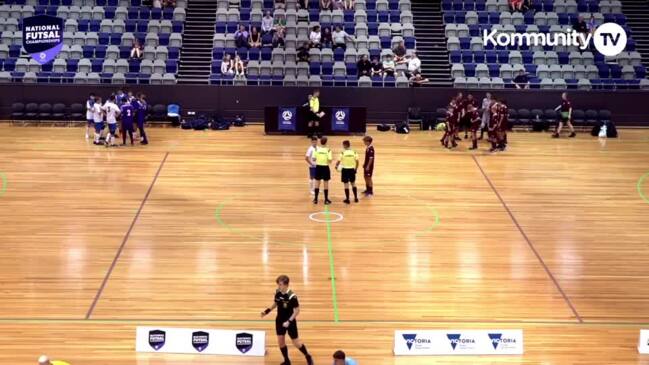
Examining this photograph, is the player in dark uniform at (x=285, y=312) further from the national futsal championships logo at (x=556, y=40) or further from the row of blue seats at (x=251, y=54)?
the national futsal championships logo at (x=556, y=40)

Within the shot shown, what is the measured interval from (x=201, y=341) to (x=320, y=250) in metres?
5.51

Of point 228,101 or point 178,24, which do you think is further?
point 178,24

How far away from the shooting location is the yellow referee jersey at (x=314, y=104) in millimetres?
30000

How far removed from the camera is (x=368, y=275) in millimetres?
16766

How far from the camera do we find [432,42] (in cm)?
3581

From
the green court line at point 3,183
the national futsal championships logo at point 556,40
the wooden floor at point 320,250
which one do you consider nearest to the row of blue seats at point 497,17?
the national futsal championships logo at point 556,40

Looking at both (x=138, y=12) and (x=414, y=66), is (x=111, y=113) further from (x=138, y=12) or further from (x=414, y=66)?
(x=414, y=66)

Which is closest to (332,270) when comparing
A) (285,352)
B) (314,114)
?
(285,352)

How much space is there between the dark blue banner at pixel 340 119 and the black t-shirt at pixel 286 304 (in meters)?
18.8

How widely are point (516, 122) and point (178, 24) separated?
14.6 metres

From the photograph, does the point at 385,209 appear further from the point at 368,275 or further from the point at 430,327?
the point at 430,327

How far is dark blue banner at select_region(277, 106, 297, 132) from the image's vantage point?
30.7 m

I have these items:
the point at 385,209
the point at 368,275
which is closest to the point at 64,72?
the point at 385,209

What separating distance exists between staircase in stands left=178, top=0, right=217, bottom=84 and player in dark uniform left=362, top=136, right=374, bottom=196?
43.0 feet
